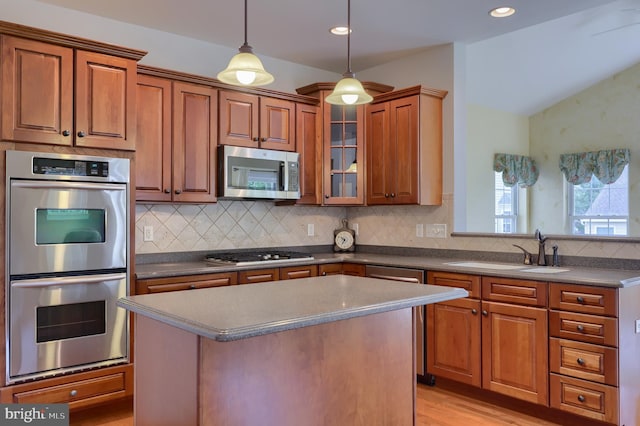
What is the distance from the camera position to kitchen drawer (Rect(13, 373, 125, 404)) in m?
2.71

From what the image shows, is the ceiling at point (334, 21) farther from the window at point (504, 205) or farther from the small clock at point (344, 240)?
the window at point (504, 205)

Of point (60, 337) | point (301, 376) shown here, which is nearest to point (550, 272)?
point (301, 376)

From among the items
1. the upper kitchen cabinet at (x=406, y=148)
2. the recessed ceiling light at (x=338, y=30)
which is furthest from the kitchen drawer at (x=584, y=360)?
the recessed ceiling light at (x=338, y=30)

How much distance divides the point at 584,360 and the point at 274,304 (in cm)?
192

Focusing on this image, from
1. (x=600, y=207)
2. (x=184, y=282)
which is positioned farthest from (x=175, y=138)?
(x=600, y=207)

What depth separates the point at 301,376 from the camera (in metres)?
1.81

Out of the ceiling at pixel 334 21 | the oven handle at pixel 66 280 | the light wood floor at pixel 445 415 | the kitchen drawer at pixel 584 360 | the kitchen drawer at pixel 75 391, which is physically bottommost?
the light wood floor at pixel 445 415

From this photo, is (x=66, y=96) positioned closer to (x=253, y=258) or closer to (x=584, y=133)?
(x=253, y=258)

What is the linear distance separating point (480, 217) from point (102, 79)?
492cm

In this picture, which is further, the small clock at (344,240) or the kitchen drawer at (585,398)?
the small clock at (344,240)

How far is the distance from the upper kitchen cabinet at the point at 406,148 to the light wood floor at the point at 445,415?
1.55 meters

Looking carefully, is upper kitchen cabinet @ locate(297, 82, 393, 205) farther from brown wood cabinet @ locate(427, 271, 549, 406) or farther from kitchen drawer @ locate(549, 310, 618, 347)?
kitchen drawer @ locate(549, 310, 618, 347)

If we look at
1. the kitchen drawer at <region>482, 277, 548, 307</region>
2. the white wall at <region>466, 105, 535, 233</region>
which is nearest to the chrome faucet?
the kitchen drawer at <region>482, 277, 548, 307</region>

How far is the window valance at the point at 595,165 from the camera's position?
21.1ft
